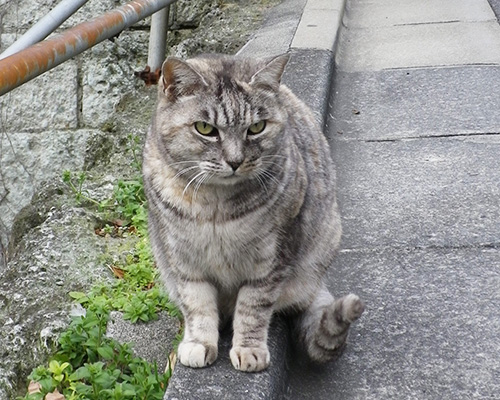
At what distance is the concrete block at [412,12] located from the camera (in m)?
5.77

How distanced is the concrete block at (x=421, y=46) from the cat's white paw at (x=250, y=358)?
3043 millimetres

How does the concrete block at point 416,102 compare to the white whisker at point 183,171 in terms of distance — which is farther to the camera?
the concrete block at point 416,102

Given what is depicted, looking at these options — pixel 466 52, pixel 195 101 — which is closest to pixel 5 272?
pixel 195 101

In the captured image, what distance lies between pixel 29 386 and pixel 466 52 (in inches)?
141

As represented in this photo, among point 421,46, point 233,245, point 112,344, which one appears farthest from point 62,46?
point 421,46

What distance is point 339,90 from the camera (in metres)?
4.63

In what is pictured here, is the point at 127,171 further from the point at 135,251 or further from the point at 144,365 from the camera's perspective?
the point at 144,365

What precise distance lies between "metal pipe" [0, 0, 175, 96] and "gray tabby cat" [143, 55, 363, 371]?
282mm

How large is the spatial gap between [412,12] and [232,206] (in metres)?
4.21

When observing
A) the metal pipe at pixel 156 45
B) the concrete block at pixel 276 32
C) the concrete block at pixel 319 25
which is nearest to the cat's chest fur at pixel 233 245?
the concrete block at pixel 276 32

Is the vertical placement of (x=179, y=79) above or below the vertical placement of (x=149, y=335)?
above

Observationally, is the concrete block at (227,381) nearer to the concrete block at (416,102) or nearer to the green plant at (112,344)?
the green plant at (112,344)

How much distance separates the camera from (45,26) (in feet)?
8.98

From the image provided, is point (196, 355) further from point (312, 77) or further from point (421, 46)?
point (421, 46)
